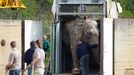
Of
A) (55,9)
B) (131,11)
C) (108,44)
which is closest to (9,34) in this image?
(55,9)

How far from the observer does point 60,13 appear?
2428 cm

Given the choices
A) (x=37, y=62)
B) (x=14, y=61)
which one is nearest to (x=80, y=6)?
(x=37, y=62)

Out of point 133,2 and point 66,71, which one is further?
point 133,2

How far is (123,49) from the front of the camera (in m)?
23.5

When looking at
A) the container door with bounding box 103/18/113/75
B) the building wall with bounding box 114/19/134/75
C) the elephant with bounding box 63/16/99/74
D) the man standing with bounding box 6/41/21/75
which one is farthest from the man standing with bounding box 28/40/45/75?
the building wall with bounding box 114/19/134/75

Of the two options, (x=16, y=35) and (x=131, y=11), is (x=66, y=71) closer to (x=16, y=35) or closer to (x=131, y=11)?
(x=16, y=35)

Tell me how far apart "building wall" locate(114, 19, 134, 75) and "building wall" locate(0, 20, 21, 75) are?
3.43 metres

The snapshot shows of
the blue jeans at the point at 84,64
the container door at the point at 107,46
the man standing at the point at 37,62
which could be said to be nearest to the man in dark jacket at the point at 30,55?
the man standing at the point at 37,62

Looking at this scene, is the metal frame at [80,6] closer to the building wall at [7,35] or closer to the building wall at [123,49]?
the building wall at [123,49]

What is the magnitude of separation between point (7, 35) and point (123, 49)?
4.03 meters

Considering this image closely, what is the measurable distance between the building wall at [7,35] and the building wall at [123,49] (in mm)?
3432

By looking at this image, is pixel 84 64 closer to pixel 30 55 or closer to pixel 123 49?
pixel 123 49

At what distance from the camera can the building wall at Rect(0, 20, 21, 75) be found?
965 inches

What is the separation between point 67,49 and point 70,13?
158 centimetres
